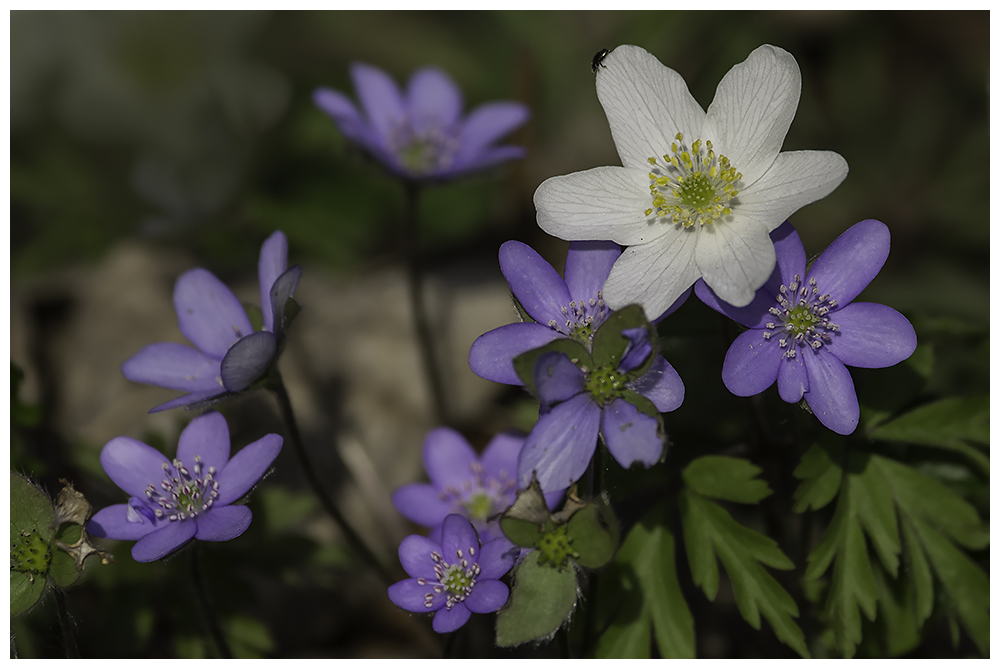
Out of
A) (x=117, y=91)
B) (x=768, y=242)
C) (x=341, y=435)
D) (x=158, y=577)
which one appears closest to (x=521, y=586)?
(x=768, y=242)

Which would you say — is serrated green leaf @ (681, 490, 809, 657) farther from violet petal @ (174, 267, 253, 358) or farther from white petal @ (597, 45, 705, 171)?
violet petal @ (174, 267, 253, 358)

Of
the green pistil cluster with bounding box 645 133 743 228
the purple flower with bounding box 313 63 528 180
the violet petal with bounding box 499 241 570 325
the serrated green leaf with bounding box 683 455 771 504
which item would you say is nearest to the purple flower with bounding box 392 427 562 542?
the serrated green leaf with bounding box 683 455 771 504

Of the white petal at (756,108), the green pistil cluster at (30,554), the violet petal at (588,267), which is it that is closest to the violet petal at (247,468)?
the green pistil cluster at (30,554)

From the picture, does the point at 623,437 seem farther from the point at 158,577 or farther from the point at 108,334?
the point at 108,334

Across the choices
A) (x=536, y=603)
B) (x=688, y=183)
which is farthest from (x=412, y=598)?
(x=688, y=183)

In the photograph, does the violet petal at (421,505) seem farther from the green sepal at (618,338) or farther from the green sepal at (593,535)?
the green sepal at (618,338)

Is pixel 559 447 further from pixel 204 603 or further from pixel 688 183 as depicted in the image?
pixel 204 603
